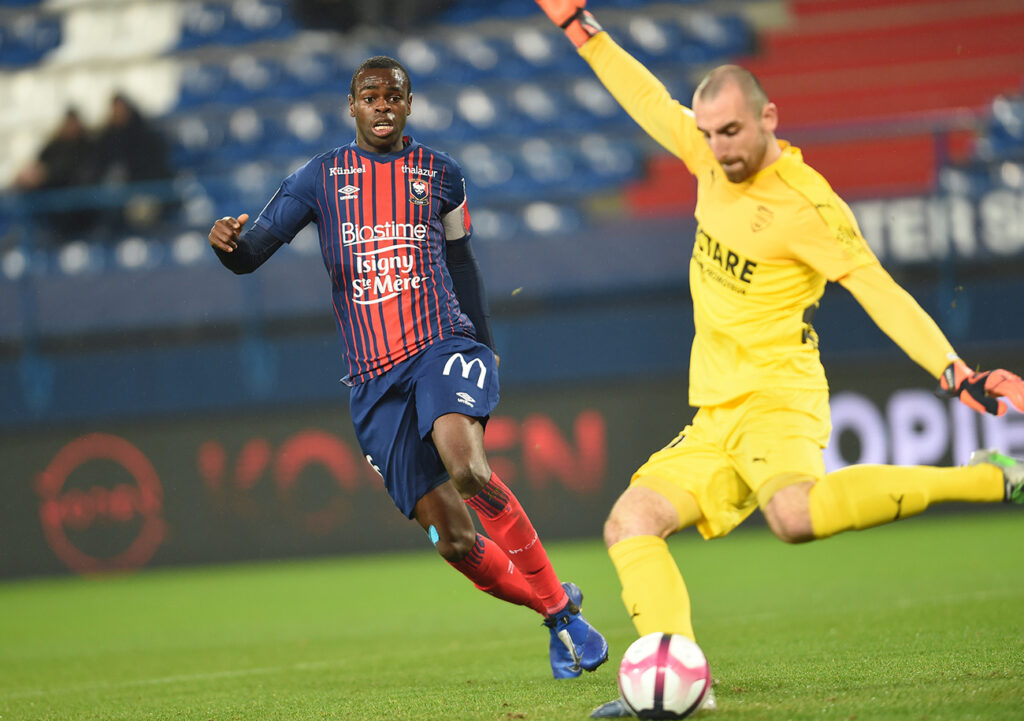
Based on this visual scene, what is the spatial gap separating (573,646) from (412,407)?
990 mm

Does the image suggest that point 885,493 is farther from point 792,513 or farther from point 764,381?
point 764,381

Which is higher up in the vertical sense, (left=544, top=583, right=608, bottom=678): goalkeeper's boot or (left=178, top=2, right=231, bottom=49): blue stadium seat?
(left=178, top=2, right=231, bottom=49): blue stadium seat

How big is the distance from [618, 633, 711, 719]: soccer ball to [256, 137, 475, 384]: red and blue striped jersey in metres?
1.60

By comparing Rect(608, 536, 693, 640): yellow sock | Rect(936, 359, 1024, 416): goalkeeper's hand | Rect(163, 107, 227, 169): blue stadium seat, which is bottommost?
Rect(608, 536, 693, 640): yellow sock

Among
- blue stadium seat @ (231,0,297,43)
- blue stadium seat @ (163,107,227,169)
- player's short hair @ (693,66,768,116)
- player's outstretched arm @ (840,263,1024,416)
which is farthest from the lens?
blue stadium seat @ (231,0,297,43)

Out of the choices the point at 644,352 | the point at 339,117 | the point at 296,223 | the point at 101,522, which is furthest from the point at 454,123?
the point at 296,223

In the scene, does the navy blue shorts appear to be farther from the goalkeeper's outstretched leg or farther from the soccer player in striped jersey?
the goalkeeper's outstretched leg

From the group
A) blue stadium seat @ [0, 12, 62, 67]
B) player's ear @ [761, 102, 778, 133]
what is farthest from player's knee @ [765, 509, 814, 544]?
blue stadium seat @ [0, 12, 62, 67]

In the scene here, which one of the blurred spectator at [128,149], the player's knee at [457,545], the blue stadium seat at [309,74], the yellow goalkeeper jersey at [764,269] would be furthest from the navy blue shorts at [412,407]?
the blue stadium seat at [309,74]

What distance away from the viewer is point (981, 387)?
3518 millimetres

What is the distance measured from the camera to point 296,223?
4797 mm

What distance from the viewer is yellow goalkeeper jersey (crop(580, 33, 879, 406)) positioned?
12.2 feet

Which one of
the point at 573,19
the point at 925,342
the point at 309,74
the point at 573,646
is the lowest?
the point at 573,646

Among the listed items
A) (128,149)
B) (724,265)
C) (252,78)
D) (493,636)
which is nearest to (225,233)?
(724,265)
